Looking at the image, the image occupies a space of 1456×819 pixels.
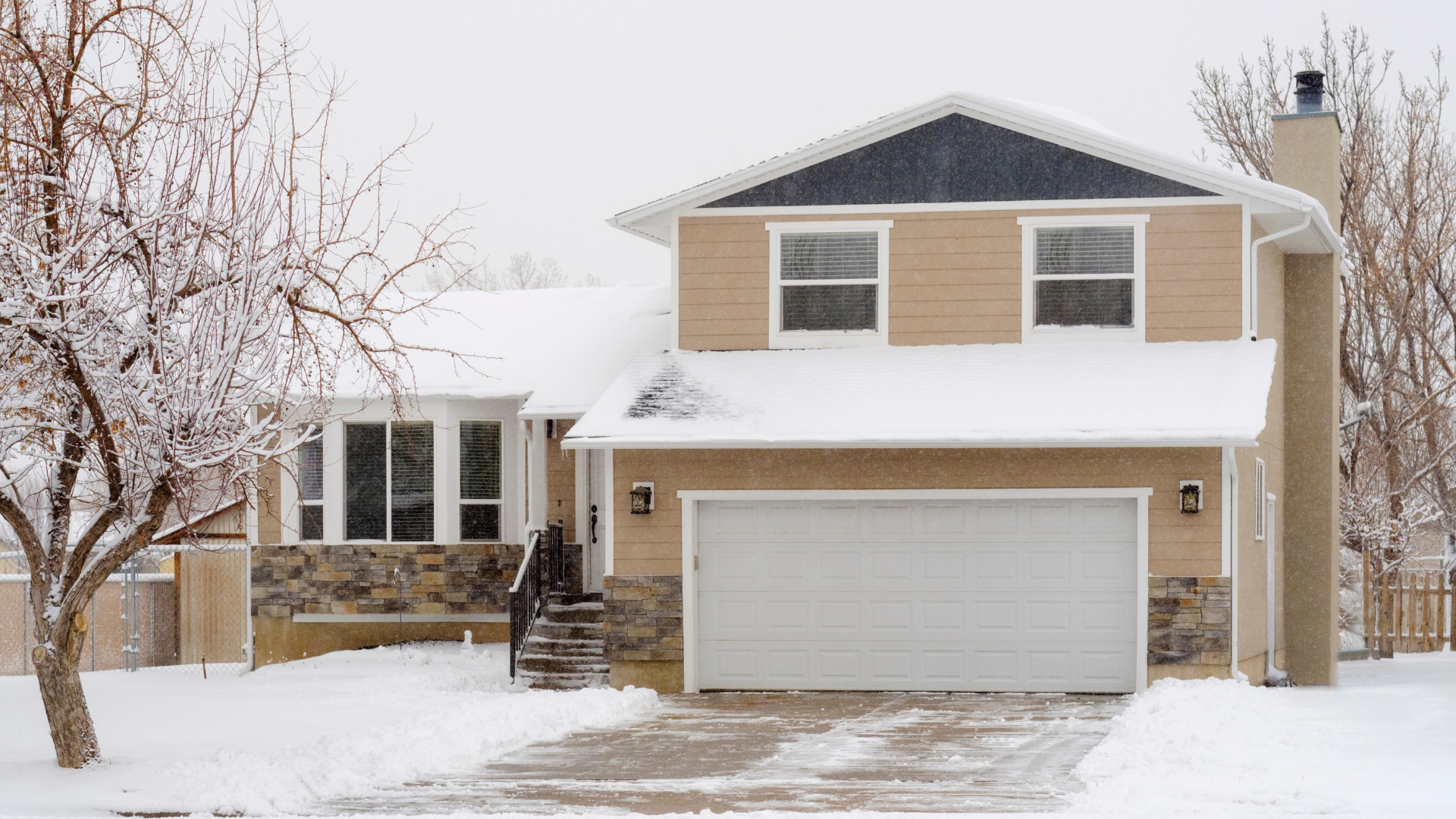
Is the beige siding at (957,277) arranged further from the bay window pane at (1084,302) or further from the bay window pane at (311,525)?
the bay window pane at (311,525)

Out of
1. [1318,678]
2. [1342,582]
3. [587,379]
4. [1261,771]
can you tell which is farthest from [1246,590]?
[1342,582]

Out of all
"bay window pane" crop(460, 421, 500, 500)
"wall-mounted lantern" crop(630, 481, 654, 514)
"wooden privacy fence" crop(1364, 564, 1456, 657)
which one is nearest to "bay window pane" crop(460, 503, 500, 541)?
"bay window pane" crop(460, 421, 500, 500)

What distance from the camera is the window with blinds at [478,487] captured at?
61.9ft

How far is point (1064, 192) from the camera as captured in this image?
15680mm

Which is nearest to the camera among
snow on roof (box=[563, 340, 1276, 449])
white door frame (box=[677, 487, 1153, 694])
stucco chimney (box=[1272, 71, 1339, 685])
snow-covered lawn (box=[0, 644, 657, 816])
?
snow-covered lawn (box=[0, 644, 657, 816])

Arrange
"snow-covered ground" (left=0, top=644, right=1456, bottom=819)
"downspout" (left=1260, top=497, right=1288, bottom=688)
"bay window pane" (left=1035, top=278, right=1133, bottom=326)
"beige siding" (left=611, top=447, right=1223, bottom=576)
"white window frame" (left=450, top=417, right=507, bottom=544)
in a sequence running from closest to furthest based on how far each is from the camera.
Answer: "snow-covered ground" (left=0, top=644, right=1456, bottom=819) < "beige siding" (left=611, top=447, right=1223, bottom=576) < "bay window pane" (left=1035, top=278, right=1133, bottom=326) < "downspout" (left=1260, top=497, right=1288, bottom=688) < "white window frame" (left=450, top=417, right=507, bottom=544)

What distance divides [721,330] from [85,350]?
7.49 metres

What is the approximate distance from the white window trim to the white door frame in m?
4.16

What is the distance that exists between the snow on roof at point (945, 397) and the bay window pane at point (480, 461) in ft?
10.9

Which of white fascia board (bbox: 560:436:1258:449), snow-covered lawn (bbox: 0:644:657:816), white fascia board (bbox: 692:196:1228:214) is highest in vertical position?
white fascia board (bbox: 692:196:1228:214)

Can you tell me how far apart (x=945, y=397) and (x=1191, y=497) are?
8.14 feet

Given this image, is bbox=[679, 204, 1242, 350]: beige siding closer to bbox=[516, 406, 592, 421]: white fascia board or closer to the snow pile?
bbox=[516, 406, 592, 421]: white fascia board

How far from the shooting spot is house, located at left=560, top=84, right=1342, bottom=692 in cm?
1450

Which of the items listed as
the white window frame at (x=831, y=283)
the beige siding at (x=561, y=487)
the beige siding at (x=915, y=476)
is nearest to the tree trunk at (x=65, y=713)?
the beige siding at (x=915, y=476)
